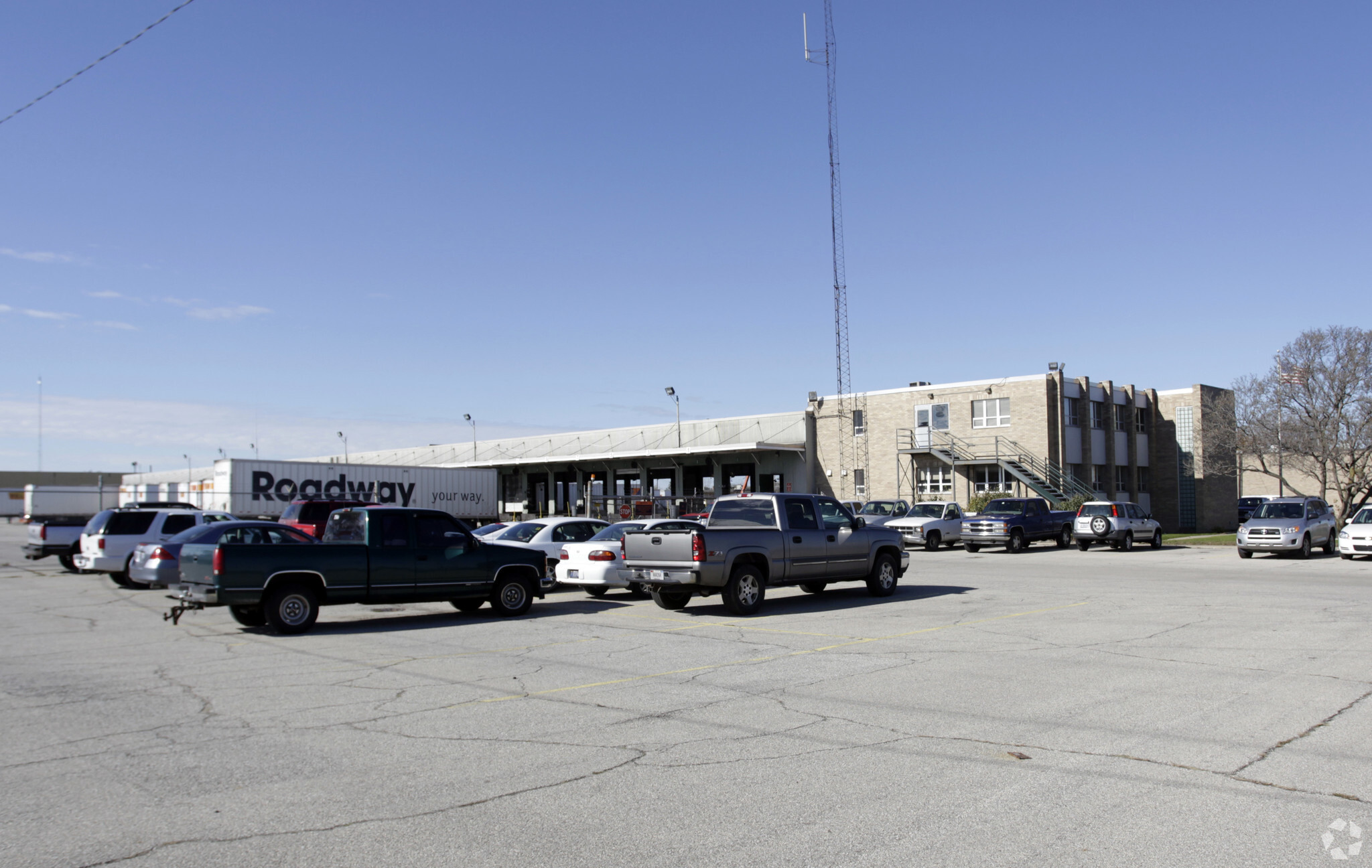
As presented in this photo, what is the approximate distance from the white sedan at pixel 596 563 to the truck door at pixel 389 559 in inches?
165

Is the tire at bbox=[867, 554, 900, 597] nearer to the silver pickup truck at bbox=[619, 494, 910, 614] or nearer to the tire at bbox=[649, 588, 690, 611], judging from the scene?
the silver pickup truck at bbox=[619, 494, 910, 614]

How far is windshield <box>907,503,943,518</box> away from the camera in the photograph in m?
36.8

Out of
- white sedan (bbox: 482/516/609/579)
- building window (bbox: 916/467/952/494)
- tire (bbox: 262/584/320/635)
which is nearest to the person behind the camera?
tire (bbox: 262/584/320/635)

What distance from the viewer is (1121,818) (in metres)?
5.49

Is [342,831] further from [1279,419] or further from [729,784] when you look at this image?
[1279,419]

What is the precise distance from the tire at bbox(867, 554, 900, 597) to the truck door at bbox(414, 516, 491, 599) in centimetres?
691

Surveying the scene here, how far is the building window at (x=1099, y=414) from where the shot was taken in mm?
51344

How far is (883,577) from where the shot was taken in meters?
18.0

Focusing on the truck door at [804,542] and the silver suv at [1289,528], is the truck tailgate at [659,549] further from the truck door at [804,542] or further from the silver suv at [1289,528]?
the silver suv at [1289,528]

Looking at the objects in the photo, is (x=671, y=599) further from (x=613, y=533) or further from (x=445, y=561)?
(x=445, y=561)

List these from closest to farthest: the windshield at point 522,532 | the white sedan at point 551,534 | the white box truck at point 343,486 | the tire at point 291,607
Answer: the tire at point 291,607 < the white sedan at point 551,534 < the windshield at point 522,532 < the white box truck at point 343,486

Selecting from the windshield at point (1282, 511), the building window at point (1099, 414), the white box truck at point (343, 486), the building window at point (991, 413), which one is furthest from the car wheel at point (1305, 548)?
the white box truck at point (343, 486)

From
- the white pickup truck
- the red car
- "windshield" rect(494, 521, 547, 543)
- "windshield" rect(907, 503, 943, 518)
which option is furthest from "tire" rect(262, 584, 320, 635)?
"windshield" rect(907, 503, 943, 518)

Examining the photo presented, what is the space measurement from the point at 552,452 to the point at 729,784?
5804cm
